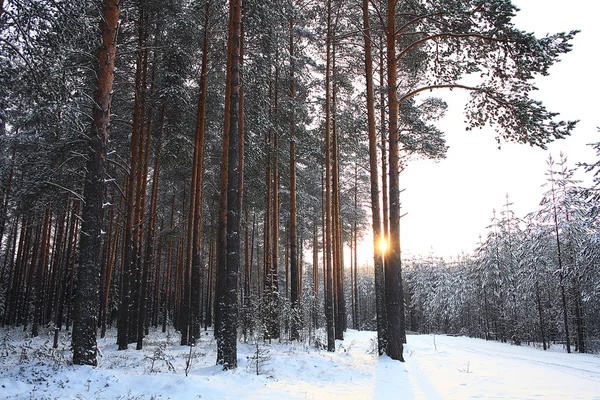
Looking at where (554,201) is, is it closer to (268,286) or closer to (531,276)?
(531,276)

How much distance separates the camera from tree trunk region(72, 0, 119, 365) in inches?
244

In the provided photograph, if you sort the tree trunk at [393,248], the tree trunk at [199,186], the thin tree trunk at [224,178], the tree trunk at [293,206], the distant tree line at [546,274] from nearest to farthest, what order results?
the thin tree trunk at [224,178] < the tree trunk at [393,248] < the tree trunk at [199,186] < the tree trunk at [293,206] < the distant tree line at [546,274]

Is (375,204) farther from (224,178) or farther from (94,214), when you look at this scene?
(94,214)

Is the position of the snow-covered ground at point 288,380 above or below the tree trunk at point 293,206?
below

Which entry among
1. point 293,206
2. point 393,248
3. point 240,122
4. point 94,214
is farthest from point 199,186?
point 393,248

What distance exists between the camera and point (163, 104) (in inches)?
508

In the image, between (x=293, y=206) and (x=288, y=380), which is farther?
(x=293, y=206)

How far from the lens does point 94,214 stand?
6664 mm

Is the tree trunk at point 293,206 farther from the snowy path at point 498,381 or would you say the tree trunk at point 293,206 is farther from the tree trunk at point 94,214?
the tree trunk at point 94,214

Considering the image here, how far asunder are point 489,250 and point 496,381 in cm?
2735

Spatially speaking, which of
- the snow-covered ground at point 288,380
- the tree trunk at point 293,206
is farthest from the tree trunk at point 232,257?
the tree trunk at point 293,206

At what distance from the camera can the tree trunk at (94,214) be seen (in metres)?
6.20

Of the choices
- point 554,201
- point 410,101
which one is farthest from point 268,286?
point 554,201

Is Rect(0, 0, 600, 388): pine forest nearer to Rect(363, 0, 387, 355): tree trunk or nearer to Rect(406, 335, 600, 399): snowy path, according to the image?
Rect(363, 0, 387, 355): tree trunk
